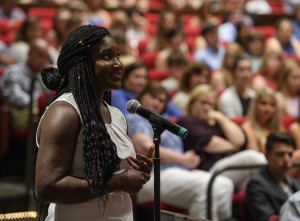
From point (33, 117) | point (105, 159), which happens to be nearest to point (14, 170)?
point (33, 117)

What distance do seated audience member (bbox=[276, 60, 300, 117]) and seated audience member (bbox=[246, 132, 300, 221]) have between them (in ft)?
5.05

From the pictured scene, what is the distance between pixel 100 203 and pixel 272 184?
2.09m

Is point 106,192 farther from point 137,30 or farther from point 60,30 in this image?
point 137,30

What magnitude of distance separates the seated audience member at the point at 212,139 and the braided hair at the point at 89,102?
2.34 m

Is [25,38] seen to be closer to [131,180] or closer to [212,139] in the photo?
[212,139]

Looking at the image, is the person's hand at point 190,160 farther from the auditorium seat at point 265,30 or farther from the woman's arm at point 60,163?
the auditorium seat at point 265,30

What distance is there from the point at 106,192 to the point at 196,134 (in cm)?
246

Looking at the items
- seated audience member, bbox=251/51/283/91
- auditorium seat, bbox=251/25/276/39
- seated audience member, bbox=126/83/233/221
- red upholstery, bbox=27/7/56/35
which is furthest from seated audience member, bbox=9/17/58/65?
auditorium seat, bbox=251/25/276/39

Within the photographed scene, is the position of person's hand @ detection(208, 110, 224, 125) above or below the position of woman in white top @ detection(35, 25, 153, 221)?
below

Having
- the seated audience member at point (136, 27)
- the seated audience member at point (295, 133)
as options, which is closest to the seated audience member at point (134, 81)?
the seated audience member at point (295, 133)

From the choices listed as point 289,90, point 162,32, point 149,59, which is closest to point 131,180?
point 289,90

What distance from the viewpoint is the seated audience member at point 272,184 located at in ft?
12.5

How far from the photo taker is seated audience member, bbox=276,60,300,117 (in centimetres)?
547

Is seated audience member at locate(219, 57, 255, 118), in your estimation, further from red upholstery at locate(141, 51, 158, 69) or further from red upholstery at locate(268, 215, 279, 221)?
red upholstery at locate(268, 215, 279, 221)
